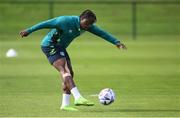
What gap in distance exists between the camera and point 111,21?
5562 centimetres

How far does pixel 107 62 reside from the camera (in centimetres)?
3153

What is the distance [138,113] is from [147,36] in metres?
36.0

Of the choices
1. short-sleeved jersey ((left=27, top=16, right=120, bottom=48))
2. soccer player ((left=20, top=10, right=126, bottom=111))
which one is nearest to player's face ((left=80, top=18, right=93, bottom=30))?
soccer player ((left=20, top=10, right=126, bottom=111))

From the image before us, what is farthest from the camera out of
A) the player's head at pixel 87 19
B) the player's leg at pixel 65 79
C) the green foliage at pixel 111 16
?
the green foliage at pixel 111 16

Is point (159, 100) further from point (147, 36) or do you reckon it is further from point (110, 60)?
point (147, 36)

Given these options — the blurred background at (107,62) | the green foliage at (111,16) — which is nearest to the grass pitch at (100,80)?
the blurred background at (107,62)

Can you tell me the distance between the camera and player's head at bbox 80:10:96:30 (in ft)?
53.1

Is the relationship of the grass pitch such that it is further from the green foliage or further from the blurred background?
the green foliage

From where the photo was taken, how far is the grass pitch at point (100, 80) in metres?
16.5

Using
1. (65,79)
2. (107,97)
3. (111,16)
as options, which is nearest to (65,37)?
(65,79)

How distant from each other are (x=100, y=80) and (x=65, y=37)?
23.6 feet

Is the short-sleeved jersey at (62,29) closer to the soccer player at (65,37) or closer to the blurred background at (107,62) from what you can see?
the soccer player at (65,37)

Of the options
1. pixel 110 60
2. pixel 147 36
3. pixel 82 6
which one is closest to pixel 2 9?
pixel 82 6

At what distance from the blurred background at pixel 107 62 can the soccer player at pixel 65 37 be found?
51 centimetres
